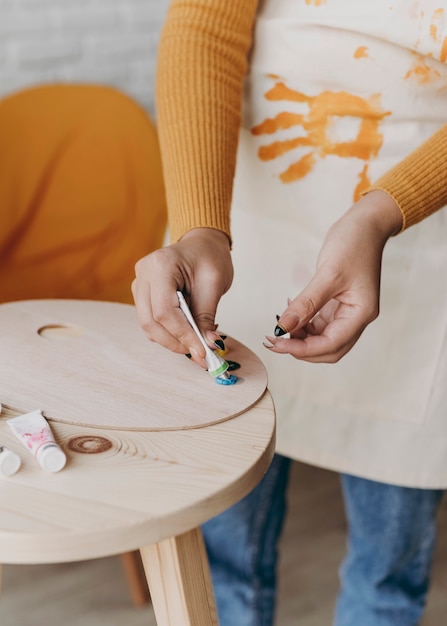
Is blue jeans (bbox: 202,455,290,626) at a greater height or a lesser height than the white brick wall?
lesser

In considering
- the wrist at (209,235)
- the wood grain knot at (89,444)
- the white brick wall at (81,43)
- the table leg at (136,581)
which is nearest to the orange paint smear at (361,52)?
the wrist at (209,235)

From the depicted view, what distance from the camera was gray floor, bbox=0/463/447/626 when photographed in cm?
123

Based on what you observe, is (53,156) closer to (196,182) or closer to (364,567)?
(196,182)

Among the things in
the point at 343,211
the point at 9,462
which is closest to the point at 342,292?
the point at 343,211

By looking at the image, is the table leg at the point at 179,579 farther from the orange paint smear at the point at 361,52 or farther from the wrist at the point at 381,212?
the orange paint smear at the point at 361,52

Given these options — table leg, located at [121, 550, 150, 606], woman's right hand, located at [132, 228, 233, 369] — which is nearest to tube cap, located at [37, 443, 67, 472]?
woman's right hand, located at [132, 228, 233, 369]

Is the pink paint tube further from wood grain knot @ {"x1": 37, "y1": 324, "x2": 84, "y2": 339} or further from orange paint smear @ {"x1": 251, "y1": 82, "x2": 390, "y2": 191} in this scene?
orange paint smear @ {"x1": 251, "y1": 82, "x2": 390, "y2": 191}

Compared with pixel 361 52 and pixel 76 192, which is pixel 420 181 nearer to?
pixel 361 52

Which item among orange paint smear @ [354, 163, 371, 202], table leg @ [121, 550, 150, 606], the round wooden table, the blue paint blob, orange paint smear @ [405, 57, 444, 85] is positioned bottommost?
table leg @ [121, 550, 150, 606]

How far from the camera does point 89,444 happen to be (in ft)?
1.79

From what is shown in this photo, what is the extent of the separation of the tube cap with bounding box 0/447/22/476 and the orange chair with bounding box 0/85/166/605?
2.91ft

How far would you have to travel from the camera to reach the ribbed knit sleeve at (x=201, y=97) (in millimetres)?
743

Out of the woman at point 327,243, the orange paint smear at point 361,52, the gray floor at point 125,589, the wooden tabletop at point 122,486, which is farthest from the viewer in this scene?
the gray floor at point 125,589

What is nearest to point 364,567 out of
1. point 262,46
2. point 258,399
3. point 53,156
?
point 258,399
